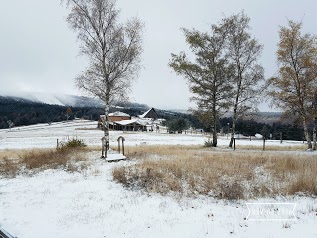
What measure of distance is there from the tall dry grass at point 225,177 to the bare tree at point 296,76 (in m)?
13.1

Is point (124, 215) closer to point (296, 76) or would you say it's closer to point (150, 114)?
point (296, 76)

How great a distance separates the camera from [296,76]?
2569 cm

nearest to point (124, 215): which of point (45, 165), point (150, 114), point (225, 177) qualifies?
point (225, 177)

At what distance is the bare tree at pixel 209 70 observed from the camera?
1008 inches

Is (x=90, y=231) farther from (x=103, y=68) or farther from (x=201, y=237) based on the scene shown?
(x=103, y=68)

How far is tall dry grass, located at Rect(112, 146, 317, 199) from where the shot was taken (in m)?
10.4

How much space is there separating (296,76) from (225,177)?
17.6 meters

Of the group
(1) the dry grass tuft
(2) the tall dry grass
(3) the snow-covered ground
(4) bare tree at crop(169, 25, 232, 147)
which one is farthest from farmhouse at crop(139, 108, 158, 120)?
(2) the tall dry grass

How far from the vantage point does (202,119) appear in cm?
2688

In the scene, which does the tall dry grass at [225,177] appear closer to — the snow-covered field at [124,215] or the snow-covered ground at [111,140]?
the snow-covered field at [124,215]

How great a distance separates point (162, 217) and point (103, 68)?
13397 millimetres

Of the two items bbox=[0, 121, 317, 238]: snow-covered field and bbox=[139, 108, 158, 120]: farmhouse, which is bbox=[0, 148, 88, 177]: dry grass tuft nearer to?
bbox=[0, 121, 317, 238]: snow-covered field

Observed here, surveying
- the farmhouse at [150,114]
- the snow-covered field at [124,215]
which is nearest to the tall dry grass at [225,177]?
the snow-covered field at [124,215]

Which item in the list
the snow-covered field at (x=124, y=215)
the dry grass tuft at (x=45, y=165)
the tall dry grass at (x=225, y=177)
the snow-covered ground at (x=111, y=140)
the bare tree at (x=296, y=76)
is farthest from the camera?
the snow-covered ground at (x=111, y=140)
